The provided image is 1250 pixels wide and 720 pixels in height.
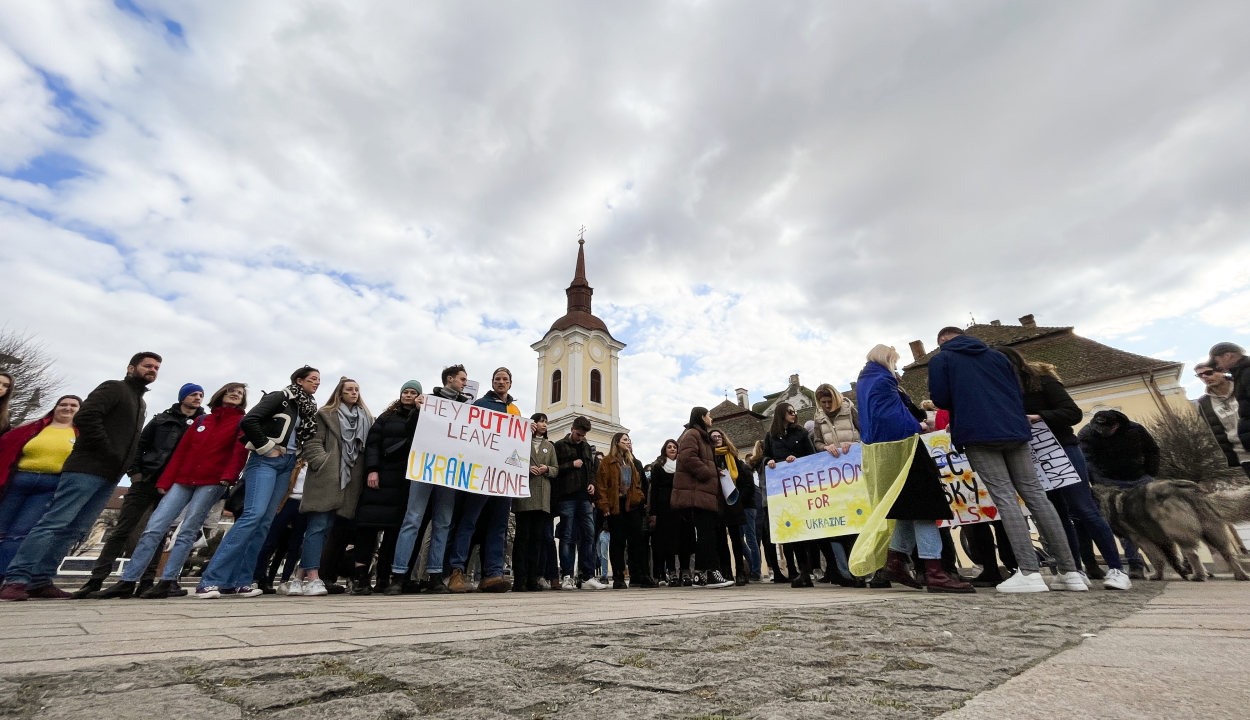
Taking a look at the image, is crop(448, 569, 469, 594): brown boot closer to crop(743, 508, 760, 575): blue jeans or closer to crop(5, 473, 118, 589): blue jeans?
crop(5, 473, 118, 589): blue jeans

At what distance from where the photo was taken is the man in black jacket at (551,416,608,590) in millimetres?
6527

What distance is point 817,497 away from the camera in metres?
5.84

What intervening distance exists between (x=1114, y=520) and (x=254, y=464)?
7.76 m

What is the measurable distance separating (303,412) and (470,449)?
142 cm

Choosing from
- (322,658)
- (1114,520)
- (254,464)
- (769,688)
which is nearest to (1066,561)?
(1114,520)

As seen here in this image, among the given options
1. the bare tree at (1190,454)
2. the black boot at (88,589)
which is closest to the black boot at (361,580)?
the black boot at (88,589)

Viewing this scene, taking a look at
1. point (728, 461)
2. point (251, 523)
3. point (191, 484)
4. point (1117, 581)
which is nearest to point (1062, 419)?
point (1117, 581)

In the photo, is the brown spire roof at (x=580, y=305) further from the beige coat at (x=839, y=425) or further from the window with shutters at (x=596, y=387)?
the beige coat at (x=839, y=425)

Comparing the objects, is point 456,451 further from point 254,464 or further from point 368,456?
point 254,464

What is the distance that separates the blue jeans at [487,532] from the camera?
5.30 metres

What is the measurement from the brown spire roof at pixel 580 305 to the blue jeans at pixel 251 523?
34249 millimetres

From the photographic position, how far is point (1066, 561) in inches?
150

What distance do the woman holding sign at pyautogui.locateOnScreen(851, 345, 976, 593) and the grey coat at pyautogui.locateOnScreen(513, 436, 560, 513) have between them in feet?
10.1

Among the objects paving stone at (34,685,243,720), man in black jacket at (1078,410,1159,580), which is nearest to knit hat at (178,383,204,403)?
paving stone at (34,685,243,720)
